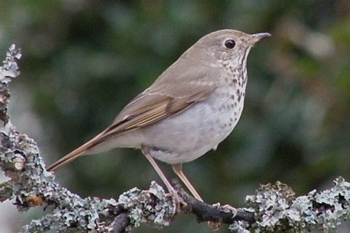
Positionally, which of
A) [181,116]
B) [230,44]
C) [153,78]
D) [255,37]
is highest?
[153,78]

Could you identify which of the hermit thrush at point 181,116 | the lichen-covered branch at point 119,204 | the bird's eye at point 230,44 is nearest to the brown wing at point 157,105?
the hermit thrush at point 181,116

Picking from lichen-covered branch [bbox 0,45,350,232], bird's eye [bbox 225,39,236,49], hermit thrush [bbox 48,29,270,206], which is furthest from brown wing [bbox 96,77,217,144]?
lichen-covered branch [bbox 0,45,350,232]

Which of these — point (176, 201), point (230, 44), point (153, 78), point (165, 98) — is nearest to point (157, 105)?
point (165, 98)

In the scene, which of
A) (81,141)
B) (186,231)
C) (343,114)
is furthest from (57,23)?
(343,114)

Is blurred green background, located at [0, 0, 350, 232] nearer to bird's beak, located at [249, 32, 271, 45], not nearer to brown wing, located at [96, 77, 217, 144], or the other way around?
bird's beak, located at [249, 32, 271, 45]

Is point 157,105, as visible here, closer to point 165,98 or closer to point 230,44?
point 165,98

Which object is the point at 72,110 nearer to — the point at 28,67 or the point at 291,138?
the point at 28,67
